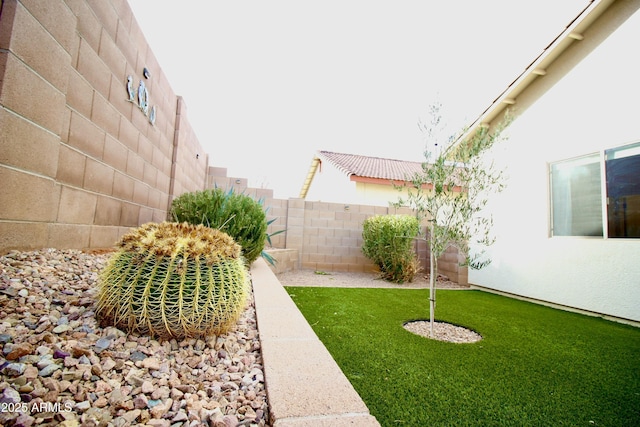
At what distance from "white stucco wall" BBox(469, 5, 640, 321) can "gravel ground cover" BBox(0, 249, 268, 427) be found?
482cm

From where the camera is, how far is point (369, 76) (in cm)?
805

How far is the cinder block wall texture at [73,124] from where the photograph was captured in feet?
5.12

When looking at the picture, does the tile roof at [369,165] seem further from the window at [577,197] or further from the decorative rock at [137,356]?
the decorative rock at [137,356]

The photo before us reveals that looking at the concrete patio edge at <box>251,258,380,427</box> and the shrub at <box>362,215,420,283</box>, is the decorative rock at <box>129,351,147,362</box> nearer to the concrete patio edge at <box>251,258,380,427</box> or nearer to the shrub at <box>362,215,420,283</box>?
the concrete patio edge at <box>251,258,380,427</box>

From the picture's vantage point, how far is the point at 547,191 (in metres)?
4.69

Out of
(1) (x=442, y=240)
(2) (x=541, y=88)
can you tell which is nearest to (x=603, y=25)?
(2) (x=541, y=88)

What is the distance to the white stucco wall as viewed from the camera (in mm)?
3713

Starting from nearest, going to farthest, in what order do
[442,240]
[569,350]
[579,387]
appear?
[579,387]
[569,350]
[442,240]

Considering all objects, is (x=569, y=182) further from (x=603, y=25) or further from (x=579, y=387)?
(x=579, y=387)

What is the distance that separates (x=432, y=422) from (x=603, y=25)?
625 centimetres

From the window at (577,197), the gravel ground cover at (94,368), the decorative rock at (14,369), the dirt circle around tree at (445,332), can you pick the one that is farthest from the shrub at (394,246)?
the decorative rock at (14,369)

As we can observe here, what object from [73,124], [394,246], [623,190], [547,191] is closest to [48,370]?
[73,124]

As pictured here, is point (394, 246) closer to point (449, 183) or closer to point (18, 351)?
point (449, 183)

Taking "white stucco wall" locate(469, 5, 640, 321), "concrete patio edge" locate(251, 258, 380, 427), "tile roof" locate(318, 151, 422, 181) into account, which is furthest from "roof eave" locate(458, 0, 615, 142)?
"tile roof" locate(318, 151, 422, 181)
